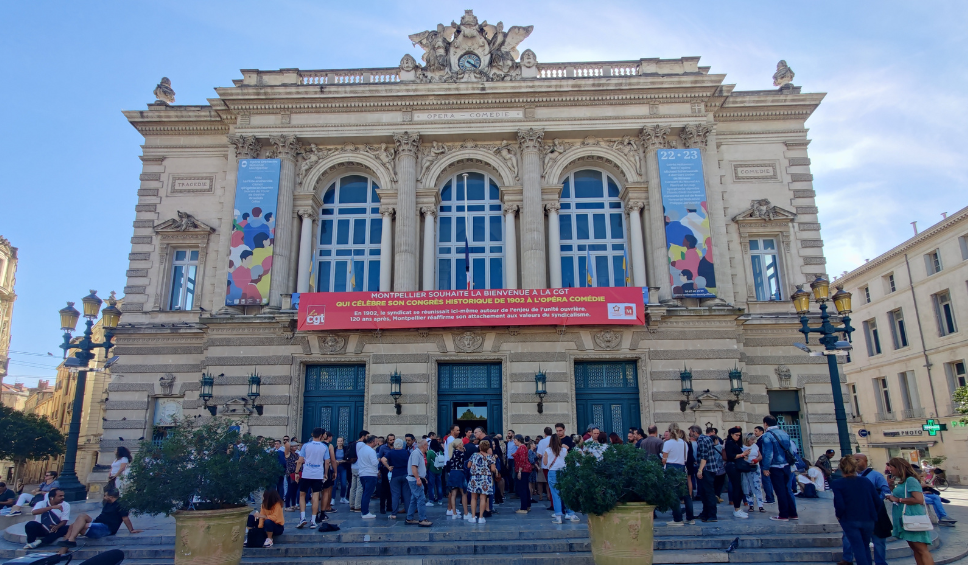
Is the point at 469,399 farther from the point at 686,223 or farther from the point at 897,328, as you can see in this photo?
the point at 897,328

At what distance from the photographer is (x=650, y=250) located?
22.7 m

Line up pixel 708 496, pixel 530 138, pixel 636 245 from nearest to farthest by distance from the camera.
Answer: pixel 708 496
pixel 636 245
pixel 530 138

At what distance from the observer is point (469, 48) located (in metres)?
24.6

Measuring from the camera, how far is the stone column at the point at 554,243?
73.2ft

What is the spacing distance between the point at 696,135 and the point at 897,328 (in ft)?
91.1

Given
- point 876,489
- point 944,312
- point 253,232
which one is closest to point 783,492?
point 876,489

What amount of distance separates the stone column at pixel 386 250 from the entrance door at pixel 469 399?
3632 millimetres

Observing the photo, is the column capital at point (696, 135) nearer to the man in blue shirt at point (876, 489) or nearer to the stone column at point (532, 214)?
the stone column at point (532, 214)

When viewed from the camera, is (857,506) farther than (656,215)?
No

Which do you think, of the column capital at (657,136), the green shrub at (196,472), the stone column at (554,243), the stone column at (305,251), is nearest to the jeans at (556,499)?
the green shrub at (196,472)

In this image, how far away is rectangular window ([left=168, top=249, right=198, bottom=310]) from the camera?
23.8 meters

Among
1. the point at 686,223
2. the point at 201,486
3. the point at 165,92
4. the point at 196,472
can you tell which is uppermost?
the point at 165,92

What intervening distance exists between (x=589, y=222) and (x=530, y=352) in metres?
5.94

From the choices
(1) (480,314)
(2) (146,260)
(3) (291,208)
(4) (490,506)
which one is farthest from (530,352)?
(2) (146,260)
